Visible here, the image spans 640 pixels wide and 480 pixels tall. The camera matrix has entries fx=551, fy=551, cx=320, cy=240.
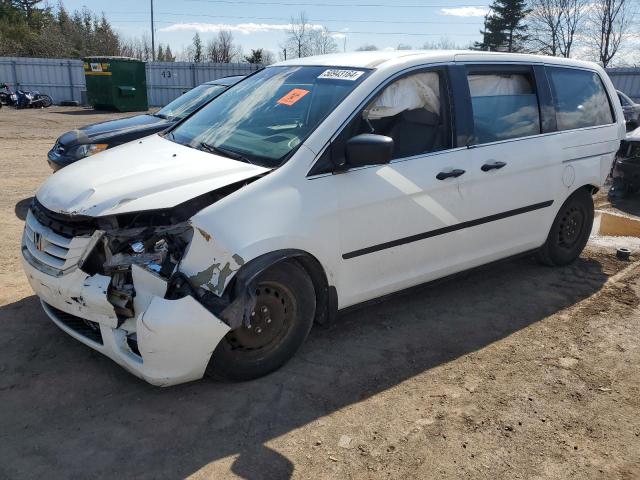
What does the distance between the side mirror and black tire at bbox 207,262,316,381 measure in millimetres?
741

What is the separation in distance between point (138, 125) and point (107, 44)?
5137cm

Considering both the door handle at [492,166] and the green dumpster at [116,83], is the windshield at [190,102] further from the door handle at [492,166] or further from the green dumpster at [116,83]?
the green dumpster at [116,83]

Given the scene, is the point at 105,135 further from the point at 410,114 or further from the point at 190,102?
the point at 410,114

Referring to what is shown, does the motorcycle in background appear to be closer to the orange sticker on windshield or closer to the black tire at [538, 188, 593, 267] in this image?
the orange sticker on windshield

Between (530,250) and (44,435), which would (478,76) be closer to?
(530,250)

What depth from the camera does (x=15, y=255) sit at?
524 centimetres

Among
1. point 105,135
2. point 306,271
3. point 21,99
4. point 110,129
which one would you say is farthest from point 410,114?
point 21,99

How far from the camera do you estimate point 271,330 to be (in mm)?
3303

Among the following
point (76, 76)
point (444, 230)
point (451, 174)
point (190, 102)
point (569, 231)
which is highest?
point (190, 102)

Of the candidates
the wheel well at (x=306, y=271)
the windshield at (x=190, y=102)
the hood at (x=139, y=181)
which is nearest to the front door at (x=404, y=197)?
the wheel well at (x=306, y=271)

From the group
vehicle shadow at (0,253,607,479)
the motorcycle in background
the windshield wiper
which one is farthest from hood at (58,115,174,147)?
the motorcycle in background

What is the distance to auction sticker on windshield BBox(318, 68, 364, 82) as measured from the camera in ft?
12.1

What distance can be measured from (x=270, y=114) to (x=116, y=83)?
23325 millimetres

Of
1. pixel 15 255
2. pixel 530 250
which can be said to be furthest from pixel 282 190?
pixel 15 255
